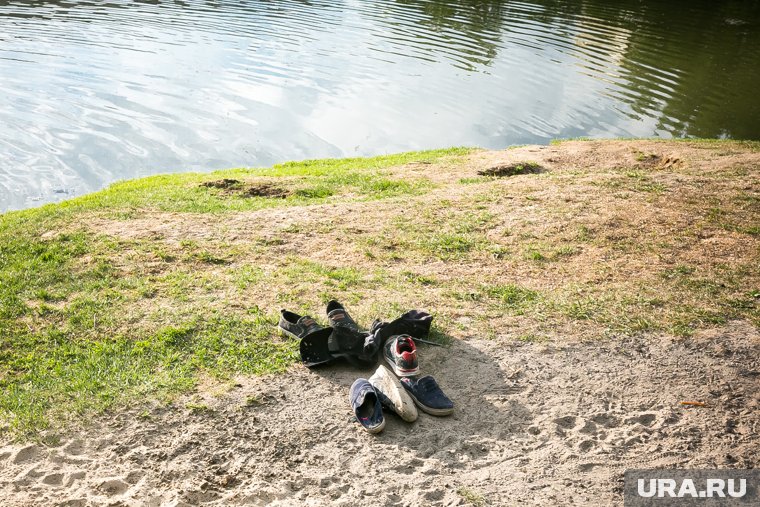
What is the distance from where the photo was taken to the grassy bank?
6.48 metres

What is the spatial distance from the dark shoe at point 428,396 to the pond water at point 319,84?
12186mm

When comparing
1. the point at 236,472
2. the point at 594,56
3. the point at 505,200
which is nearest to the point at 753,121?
the point at 594,56

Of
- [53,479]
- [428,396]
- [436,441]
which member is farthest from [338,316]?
[53,479]

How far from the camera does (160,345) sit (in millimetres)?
6605

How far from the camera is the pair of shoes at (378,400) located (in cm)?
541

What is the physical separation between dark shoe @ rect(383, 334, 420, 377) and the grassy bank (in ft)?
2.55

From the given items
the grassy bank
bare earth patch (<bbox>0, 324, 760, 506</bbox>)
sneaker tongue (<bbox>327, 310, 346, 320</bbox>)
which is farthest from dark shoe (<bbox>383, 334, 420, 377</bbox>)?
the grassy bank

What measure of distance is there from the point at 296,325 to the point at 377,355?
3.01ft

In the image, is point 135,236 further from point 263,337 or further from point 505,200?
point 505,200

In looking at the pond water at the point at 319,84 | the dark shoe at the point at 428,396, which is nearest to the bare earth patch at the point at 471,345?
the dark shoe at the point at 428,396

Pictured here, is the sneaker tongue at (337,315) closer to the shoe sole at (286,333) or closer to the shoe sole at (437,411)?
the shoe sole at (286,333)

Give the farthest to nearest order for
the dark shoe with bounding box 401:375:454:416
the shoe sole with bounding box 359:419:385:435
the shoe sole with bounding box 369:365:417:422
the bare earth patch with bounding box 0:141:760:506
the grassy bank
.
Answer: the grassy bank → the dark shoe with bounding box 401:375:454:416 → the shoe sole with bounding box 369:365:417:422 → the shoe sole with bounding box 359:419:385:435 → the bare earth patch with bounding box 0:141:760:506

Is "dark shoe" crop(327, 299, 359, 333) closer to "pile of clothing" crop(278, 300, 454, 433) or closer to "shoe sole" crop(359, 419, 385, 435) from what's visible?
"pile of clothing" crop(278, 300, 454, 433)

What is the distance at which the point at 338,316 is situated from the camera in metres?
6.86
